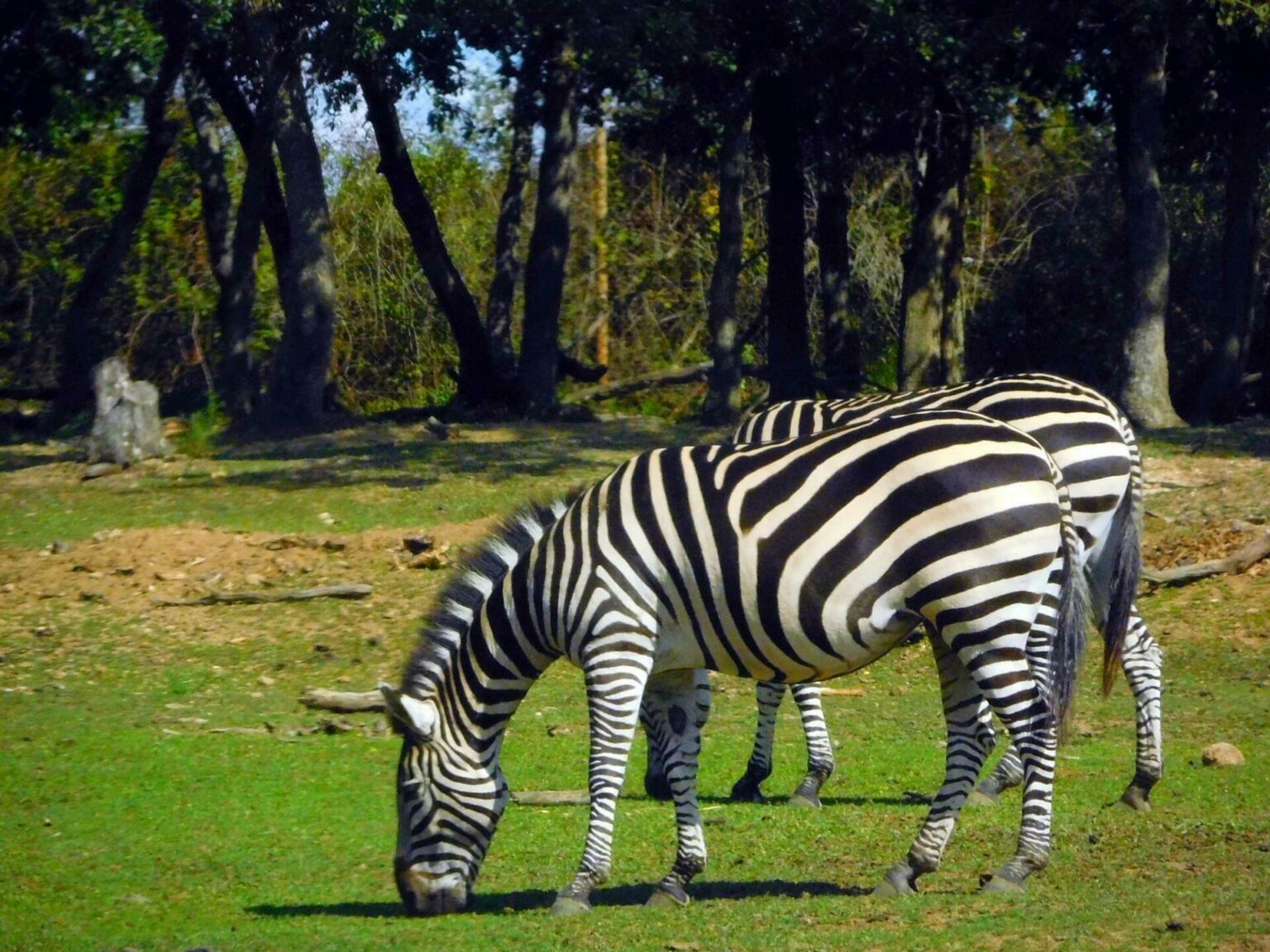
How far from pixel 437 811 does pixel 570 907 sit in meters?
0.73

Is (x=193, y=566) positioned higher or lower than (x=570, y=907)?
higher

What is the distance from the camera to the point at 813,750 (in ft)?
31.0

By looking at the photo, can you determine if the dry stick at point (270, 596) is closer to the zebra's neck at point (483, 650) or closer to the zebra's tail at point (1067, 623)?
the zebra's neck at point (483, 650)

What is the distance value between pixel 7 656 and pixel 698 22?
41.3 ft

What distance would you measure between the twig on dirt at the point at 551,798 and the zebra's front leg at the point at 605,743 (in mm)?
2167

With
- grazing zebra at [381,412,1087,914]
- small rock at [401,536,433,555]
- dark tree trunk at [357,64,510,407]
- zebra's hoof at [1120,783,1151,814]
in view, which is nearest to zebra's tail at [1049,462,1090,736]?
grazing zebra at [381,412,1087,914]

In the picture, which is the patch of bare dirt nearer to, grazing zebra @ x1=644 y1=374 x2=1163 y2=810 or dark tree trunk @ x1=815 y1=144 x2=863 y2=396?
grazing zebra @ x1=644 y1=374 x2=1163 y2=810

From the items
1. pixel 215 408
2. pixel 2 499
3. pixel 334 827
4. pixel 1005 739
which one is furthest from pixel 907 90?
pixel 334 827

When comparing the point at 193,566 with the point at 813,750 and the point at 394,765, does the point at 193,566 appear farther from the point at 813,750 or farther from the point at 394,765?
the point at 813,750

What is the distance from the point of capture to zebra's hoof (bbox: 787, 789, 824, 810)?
9062 millimetres

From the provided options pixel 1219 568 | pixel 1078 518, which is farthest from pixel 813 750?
pixel 1219 568

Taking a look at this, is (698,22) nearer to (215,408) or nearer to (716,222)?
(215,408)

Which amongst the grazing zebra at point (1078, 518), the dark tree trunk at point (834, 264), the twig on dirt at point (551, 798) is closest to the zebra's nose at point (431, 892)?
the grazing zebra at point (1078, 518)

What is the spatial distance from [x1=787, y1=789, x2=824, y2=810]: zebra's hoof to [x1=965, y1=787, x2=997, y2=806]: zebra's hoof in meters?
0.82
